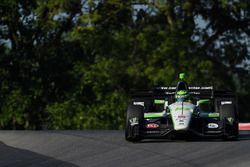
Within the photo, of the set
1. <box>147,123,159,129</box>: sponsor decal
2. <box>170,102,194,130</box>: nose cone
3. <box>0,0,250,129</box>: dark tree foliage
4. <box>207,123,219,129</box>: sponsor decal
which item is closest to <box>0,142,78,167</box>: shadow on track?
<box>147,123,159,129</box>: sponsor decal

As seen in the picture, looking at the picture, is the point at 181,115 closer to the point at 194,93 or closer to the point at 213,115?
the point at 213,115

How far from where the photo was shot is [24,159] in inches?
491

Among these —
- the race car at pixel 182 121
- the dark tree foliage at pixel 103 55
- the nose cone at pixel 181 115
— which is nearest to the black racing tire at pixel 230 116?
the race car at pixel 182 121

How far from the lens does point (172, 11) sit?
3222cm

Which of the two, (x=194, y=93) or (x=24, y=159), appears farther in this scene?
(x=194, y=93)

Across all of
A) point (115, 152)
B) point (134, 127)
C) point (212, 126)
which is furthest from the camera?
point (134, 127)

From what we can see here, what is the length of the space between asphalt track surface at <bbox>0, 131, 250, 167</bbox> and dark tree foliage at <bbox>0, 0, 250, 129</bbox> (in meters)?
15.4

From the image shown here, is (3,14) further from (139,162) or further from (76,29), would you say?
(139,162)

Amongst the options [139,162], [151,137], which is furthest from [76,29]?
[139,162]

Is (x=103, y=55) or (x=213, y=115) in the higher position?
(x=103, y=55)

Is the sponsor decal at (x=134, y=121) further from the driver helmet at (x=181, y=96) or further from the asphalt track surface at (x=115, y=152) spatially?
the driver helmet at (x=181, y=96)

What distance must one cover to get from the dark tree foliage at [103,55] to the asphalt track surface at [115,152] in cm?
1543

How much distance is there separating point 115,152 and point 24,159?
137cm

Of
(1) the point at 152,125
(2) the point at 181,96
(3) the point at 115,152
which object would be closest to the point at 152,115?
(1) the point at 152,125
